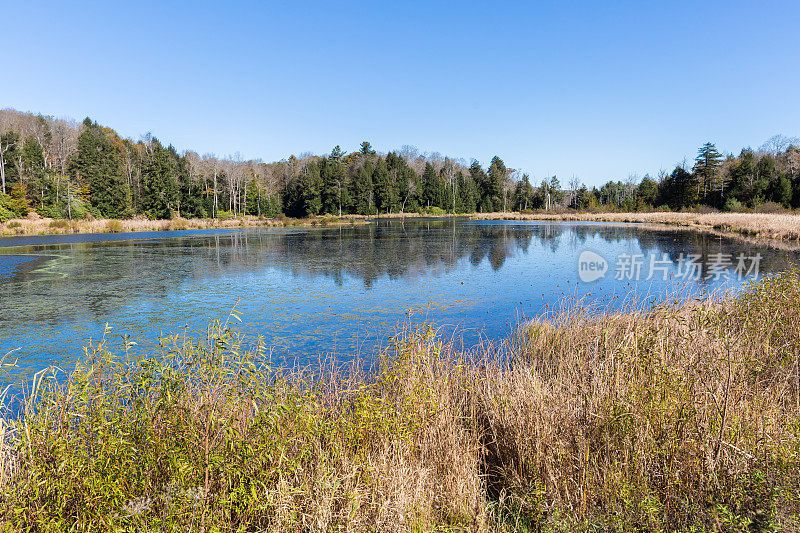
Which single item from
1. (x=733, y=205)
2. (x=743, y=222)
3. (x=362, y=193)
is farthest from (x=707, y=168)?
(x=362, y=193)

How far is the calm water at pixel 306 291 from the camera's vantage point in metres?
8.81

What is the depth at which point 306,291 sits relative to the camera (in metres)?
13.2

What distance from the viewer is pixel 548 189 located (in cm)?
8394

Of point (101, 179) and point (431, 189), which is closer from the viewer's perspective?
point (101, 179)

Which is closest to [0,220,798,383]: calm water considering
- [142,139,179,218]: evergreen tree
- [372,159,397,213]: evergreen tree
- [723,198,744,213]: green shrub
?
[142,139,179,218]: evergreen tree

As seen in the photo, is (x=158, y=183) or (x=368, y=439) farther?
(x=158, y=183)

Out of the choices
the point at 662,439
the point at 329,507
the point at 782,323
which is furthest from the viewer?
the point at 782,323

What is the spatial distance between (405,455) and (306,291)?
989 centimetres

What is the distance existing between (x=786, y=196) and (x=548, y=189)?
125 feet

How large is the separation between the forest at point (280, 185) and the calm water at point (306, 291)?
105 ft

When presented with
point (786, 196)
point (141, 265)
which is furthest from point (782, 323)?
point (786, 196)

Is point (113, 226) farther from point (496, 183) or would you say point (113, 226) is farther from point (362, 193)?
point (496, 183)

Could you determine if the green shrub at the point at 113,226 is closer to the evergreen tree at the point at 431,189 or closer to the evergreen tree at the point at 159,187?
the evergreen tree at the point at 159,187

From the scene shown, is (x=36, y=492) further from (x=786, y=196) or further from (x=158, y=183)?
(x=786, y=196)
